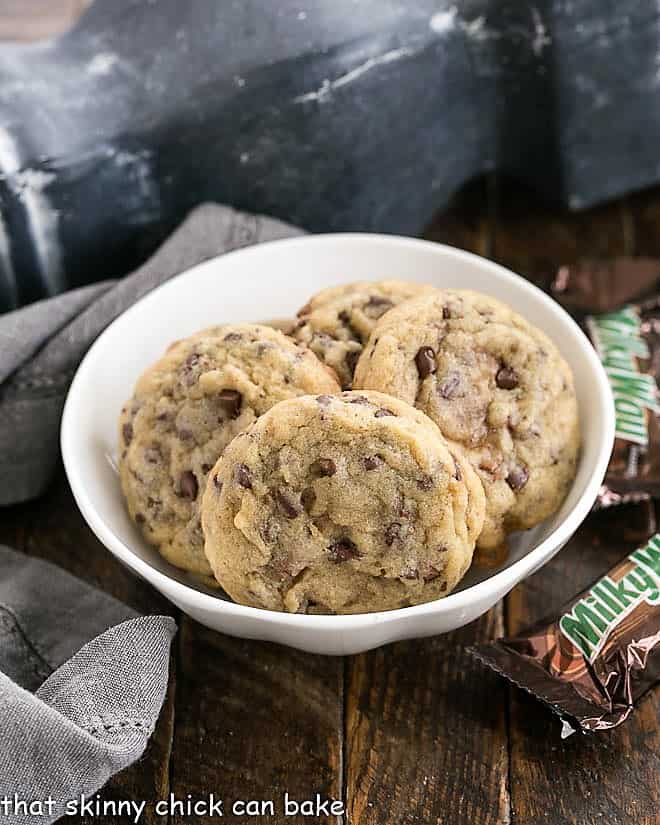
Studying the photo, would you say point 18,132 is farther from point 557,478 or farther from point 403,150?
point 557,478

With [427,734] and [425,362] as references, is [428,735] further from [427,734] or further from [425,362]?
[425,362]

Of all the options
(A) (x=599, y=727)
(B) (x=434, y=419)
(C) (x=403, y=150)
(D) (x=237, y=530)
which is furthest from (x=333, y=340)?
(C) (x=403, y=150)

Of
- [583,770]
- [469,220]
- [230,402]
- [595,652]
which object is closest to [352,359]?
[230,402]

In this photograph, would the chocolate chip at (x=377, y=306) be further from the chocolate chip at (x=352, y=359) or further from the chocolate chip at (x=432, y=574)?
the chocolate chip at (x=432, y=574)

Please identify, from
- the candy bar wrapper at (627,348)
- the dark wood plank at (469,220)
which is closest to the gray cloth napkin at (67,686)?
the candy bar wrapper at (627,348)

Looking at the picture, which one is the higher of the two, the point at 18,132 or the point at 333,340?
the point at 18,132

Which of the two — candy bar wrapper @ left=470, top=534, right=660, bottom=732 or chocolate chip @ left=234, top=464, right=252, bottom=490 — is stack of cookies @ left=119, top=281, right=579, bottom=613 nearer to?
chocolate chip @ left=234, top=464, right=252, bottom=490

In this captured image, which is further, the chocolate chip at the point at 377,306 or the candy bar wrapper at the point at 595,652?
the chocolate chip at the point at 377,306

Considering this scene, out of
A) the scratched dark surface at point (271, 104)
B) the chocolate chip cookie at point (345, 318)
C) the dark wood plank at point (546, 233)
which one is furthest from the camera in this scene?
the dark wood plank at point (546, 233)
